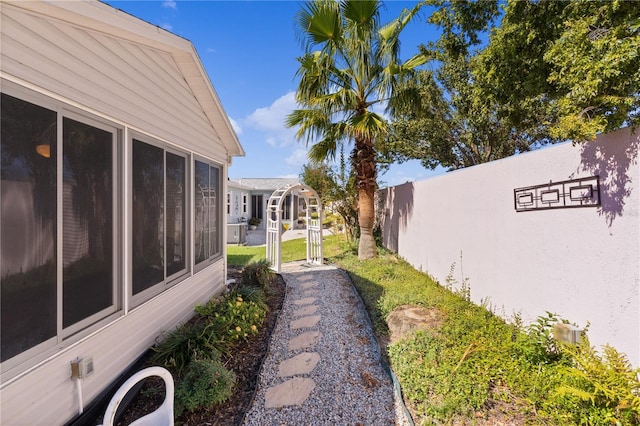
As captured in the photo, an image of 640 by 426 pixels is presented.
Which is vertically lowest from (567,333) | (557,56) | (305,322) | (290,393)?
(290,393)

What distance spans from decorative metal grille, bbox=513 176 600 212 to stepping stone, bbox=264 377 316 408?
3842 millimetres

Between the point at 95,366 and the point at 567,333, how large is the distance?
500 centimetres

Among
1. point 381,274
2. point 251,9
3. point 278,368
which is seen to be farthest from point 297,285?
point 251,9

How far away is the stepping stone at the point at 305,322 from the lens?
16.9 ft

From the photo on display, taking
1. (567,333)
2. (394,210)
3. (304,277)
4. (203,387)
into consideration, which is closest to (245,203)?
(394,210)

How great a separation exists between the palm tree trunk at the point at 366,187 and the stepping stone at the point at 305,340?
495 centimetres

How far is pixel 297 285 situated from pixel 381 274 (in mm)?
2199

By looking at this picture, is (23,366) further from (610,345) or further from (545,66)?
(545,66)

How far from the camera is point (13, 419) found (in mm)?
2113

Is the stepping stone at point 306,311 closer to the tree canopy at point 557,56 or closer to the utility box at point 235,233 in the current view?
the tree canopy at point 557,56

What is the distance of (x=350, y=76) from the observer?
338 inches

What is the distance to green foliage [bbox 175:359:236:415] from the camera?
9.47 ft

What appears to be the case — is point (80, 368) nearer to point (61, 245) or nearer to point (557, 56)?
point (61, 245)

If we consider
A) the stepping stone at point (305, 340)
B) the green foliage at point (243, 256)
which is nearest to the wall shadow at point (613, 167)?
the stepping stone at point (305, 340)
